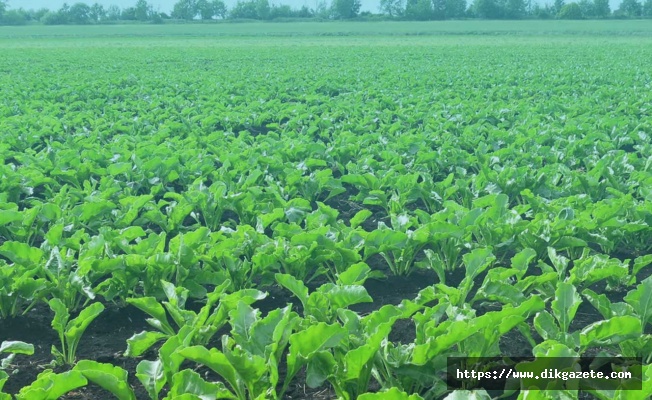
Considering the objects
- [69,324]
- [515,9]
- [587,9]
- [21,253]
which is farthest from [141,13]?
[69,324]

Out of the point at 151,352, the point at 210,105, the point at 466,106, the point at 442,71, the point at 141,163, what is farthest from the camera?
the point at 442,71

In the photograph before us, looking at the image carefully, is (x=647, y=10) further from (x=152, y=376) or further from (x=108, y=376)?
(x=108, y=376)

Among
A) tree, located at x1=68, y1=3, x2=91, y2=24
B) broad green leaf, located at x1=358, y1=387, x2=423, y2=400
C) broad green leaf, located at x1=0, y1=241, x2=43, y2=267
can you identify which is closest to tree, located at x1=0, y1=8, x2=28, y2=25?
tree, located at x1=68, y1=3, x2=91, y2=24

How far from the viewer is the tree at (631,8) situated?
317 ft

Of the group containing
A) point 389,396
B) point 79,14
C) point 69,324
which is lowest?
point 69,324

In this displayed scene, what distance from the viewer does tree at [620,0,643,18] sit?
3807 inches

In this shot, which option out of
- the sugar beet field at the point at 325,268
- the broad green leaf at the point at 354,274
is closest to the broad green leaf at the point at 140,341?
the sugar beet field at the point at 325,268

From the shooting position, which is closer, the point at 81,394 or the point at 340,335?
the point at 340,335

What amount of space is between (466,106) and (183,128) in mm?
4876

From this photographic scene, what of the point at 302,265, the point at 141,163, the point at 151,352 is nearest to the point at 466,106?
the point at 141,163

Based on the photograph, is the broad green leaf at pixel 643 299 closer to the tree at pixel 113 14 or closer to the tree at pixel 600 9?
the tree at pixel 113 14

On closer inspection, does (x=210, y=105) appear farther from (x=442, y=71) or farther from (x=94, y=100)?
A: (x=442, y=71)

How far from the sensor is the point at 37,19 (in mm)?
105875

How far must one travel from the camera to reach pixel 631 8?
339 feet
